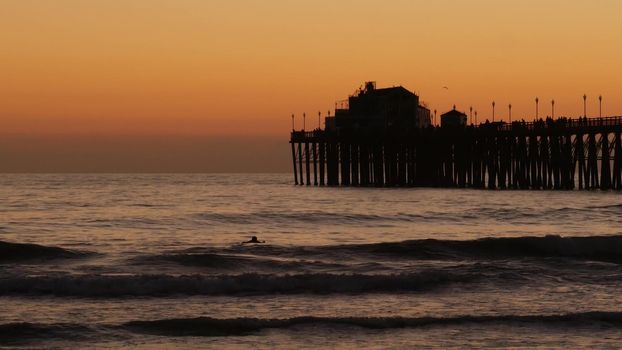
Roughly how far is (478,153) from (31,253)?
50.1 metres

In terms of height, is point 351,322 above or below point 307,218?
below

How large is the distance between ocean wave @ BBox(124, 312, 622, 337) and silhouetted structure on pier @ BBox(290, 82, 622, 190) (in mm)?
44958

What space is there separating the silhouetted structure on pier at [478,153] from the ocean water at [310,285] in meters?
21.6

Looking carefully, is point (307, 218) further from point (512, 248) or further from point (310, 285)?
point (310, 285)

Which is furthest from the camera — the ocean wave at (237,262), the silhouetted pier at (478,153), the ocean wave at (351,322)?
the silhouetted pier at (478,153)

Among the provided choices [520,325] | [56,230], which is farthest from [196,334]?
[56,230]

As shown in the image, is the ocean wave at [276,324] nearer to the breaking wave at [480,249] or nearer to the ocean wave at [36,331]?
the ocean wave at [36,331]

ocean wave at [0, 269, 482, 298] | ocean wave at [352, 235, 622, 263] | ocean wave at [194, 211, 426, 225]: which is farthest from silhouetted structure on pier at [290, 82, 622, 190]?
ocean wave at [0, 269, 482, 298]

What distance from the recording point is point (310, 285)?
23.5 m

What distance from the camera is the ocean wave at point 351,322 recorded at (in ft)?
61.0

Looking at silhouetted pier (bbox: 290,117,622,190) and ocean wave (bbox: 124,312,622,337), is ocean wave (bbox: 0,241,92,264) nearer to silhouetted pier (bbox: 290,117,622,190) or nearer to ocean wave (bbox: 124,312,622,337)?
ocean wave (bbox: 124,312,622,337)

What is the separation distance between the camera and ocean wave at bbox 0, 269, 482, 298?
22469 millimetres

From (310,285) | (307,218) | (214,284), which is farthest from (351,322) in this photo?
(307,218)

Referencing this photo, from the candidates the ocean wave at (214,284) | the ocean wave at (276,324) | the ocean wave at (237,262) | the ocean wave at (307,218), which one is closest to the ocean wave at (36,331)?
the ocean wave at (276,324)
